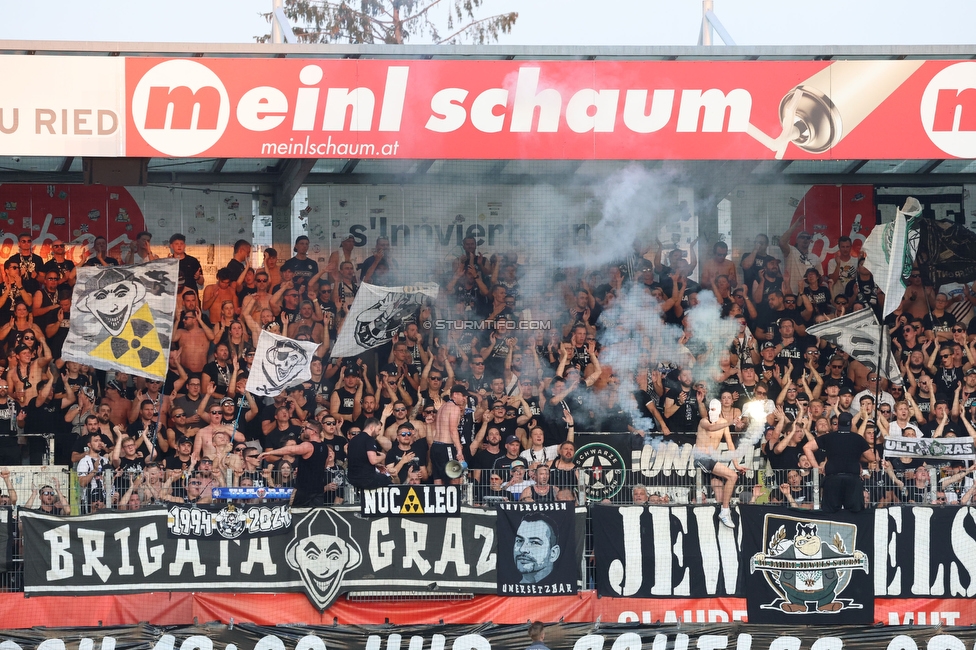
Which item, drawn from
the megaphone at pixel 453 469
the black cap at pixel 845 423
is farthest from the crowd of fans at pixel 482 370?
the megaphone at pixel 453 469

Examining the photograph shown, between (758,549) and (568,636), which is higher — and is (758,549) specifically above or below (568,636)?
above

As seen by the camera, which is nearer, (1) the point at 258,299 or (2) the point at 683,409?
(2) the point at 683,409

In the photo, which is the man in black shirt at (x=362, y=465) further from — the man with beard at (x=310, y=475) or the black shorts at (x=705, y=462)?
the black shorts at (x=705, y=462)

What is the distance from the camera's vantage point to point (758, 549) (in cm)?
1079

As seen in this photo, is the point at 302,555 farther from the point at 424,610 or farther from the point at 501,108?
the point at 501,108

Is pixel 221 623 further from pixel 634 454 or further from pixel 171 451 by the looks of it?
pixel 634 454

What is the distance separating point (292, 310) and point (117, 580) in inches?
188

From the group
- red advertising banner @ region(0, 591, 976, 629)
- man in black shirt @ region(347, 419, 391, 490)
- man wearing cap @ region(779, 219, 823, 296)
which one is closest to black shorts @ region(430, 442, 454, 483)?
man in black shirt @ region(347, 419, 391, 490)

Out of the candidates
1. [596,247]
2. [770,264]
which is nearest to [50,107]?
[596,247]

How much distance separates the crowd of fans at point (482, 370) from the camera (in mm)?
13344

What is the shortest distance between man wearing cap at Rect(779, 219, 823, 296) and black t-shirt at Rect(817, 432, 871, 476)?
4.92 m

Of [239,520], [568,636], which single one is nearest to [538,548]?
[568,636]

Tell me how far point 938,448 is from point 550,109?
5472 mm

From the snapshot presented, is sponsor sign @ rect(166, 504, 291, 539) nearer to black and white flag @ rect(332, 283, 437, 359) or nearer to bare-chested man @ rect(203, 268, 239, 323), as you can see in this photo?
black and white flag @ rect(332, 283, 437, 359)
